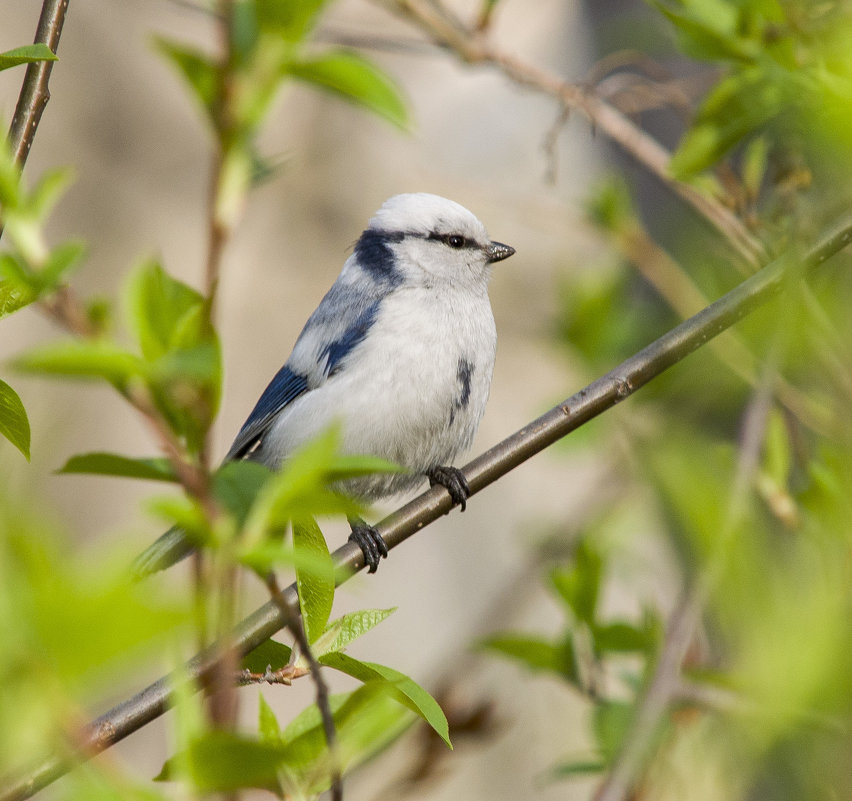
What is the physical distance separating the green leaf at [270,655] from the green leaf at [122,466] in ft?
1.10

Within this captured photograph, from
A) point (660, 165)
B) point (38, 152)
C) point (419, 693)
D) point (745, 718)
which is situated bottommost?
point (745, 718)

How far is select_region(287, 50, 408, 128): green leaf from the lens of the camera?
483mm

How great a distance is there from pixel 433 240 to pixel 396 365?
14.3 inches

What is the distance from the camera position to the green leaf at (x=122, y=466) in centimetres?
44

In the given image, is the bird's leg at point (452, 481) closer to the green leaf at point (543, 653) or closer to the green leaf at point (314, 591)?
the green leaf at point (543, 653)

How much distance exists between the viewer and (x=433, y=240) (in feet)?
5.60

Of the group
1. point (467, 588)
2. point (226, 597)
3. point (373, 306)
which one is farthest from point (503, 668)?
point (226, 597)

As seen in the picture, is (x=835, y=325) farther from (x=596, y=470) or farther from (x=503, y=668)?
(x=596, y=470)

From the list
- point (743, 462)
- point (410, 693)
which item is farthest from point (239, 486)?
point (743, 462)

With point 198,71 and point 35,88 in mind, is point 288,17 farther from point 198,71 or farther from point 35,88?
point 35,88

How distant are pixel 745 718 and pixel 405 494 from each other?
1.14 metres

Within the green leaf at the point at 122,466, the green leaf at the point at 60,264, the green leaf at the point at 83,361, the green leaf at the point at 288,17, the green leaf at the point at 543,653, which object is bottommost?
the green leaf at the point at 543,653

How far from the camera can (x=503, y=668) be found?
238cm

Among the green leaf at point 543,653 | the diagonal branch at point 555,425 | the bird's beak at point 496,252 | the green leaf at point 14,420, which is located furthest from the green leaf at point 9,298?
the bird's beak at point 496,252
